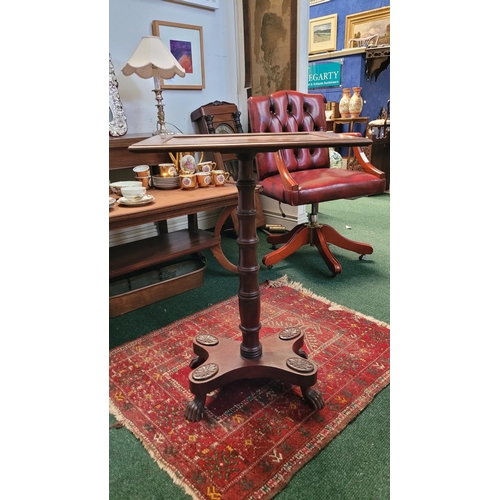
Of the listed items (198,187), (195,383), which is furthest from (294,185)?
(195,383)

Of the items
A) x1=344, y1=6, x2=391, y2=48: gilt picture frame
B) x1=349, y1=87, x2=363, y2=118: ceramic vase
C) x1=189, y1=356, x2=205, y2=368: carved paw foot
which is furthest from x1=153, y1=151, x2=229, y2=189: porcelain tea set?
x1=344, y1=6, x2=391, y2=48: gilt picture frame

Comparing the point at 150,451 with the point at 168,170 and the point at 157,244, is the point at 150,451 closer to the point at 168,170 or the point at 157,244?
the point at 157,244

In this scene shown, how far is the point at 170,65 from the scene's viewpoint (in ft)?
7.09

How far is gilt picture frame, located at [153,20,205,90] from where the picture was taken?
2.55 metres

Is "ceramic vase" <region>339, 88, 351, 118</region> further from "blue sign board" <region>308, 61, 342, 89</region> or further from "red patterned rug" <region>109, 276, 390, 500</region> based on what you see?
"red patterned rug" <region>109, 276, 390, 500</region>

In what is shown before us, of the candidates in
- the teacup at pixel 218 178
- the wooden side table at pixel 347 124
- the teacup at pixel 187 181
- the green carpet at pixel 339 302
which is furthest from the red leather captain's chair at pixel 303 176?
the wooden side table at pixel 347 124

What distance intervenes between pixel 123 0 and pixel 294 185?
1571 millimetres

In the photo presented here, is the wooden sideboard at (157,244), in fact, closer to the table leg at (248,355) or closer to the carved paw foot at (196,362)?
the carved paw foot at (196,362)

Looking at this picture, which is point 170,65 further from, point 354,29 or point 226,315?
point 354,29

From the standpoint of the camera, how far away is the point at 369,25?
18.1ft

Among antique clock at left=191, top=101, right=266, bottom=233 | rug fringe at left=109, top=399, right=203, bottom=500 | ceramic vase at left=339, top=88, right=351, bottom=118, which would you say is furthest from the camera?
ceramic vase at left=339, top=88, right=351, bottom=118

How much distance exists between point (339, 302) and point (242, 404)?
85cm

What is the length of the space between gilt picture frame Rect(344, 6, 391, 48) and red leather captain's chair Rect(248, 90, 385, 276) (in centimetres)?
381

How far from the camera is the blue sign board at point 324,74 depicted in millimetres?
5891
